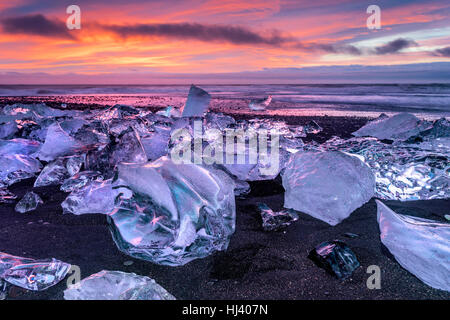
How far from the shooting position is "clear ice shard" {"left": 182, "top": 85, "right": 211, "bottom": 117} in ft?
13.0

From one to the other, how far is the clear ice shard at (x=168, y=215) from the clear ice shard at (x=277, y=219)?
27 cm

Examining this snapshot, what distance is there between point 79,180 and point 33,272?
1.11m

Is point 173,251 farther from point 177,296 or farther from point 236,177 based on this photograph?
point 236,177

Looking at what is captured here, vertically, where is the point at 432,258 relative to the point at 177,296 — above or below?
above

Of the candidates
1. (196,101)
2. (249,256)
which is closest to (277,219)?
(249,256)

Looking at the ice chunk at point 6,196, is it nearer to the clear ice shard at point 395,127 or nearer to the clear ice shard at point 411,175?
the clear ice shard at point 411,175

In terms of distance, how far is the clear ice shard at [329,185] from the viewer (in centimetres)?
166

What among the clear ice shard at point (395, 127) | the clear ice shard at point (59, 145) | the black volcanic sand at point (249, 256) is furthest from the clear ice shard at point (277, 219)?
the clear ice shard at point (395, 127)

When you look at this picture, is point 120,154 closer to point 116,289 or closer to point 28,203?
point 28,203

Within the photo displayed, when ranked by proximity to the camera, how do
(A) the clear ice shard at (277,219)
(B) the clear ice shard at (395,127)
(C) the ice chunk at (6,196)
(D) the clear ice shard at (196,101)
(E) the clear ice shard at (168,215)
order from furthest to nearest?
1. (D) the clear ice shard at (196,101)
2. (B) the clear ice shard at (395,127)
3. (C) the ice chunk at (6,196)
4. (A) the clear ice shard at (277,219)
5. (E) the clear ice shard at (168,215)

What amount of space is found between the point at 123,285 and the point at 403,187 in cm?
177

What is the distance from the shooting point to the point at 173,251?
4.27ft

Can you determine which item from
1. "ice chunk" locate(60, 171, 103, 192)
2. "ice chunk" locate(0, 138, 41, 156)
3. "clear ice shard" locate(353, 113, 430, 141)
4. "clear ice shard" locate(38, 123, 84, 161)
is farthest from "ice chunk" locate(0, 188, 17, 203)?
"clear ice shard" locate(353, 113, 430, 141)
